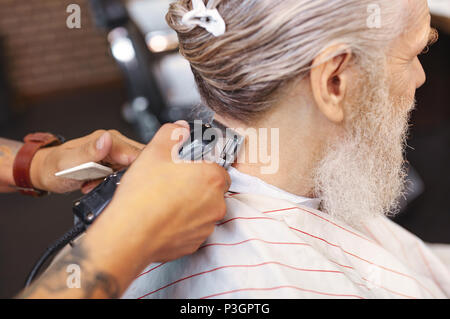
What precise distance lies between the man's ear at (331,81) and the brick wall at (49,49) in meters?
3.13

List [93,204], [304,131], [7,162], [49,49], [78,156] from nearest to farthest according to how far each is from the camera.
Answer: [93,204] → [304,131] → [78,156] → [7,162] → [49,49]

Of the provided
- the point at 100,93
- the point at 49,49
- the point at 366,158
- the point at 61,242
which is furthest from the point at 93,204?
the point at 49,49

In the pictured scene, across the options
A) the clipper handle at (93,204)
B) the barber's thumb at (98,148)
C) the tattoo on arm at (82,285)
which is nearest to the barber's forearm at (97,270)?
the tattoo on arm at (82,285)

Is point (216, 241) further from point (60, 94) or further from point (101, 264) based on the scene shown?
point (60, 94)

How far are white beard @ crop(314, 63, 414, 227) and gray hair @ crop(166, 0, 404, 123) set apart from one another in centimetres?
11

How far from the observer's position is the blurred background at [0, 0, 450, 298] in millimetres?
2096

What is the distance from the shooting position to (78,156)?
3.22ft

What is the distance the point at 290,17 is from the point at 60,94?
11.2 ft

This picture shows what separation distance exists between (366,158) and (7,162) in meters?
0.84

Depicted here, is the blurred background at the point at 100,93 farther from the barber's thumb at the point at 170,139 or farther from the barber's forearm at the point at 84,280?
the barber's forearm at the point at 84,280

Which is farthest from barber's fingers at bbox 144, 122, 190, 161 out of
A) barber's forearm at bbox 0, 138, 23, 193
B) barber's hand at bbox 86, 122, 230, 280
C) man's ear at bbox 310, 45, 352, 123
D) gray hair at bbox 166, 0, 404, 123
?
barber's forearm at bbox 0, 138, 23, 193

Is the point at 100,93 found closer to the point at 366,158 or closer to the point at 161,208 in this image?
the point at 366,158

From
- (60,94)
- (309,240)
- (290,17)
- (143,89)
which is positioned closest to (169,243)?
(309,240)

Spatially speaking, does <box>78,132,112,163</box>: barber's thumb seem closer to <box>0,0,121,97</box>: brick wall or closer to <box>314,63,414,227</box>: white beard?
<box>314,63,414,227</box>: white beard
